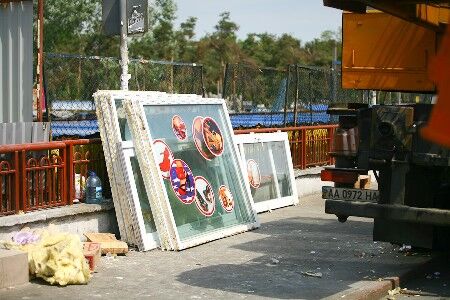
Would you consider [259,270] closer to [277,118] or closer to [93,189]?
[93,189]

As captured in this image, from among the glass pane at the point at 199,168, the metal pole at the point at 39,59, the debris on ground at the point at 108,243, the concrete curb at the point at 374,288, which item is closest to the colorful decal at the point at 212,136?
the glass pane at the point at 199,168

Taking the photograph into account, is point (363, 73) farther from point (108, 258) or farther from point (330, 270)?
point (108, 258)

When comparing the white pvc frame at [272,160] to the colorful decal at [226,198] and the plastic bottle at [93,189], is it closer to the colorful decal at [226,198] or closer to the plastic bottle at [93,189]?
the colorful decal at [226,198]

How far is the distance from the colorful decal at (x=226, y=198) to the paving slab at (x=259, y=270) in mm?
419

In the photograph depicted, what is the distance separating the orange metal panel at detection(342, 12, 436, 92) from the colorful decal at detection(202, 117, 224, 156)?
2098 mm

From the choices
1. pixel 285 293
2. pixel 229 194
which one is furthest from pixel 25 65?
pixel 285 293

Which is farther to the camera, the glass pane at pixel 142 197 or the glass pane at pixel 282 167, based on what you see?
the glass pane at pixel 282 167

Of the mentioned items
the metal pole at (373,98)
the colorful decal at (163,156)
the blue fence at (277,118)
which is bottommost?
the colorful decal at (163,156)

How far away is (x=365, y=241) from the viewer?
9.66m

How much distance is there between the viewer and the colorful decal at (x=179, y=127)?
9.41 metres

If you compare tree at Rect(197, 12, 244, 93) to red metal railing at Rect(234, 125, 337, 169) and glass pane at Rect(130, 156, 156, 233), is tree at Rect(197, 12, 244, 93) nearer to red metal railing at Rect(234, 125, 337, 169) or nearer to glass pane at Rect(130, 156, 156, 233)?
red metal railing at Rect(234, 125, 337, 169)

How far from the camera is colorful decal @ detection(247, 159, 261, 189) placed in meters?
12.1

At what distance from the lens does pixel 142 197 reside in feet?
28.8

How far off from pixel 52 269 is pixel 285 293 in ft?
6.84
